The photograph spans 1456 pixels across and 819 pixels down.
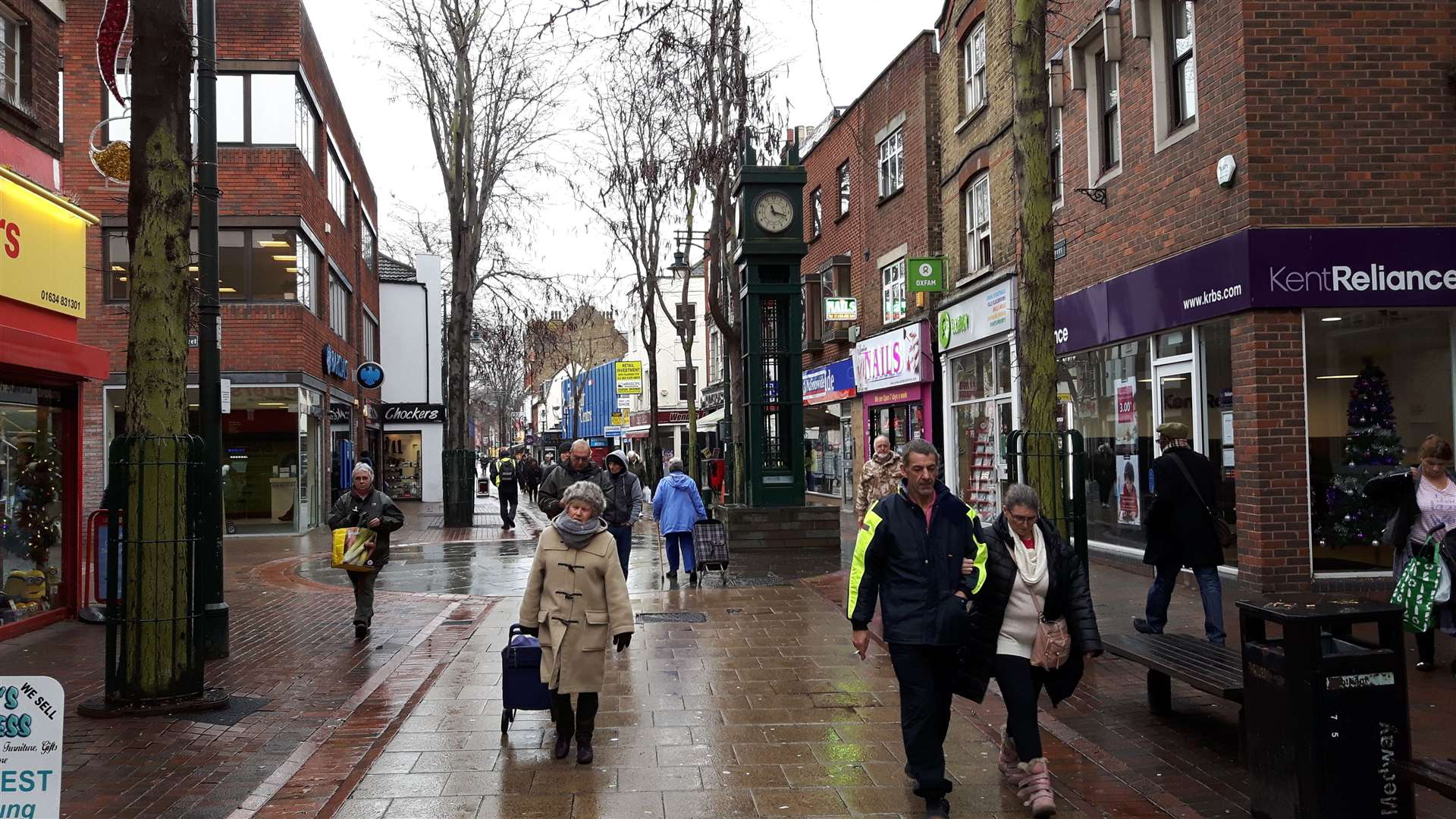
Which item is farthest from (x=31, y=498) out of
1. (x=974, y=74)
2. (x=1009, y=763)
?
Result: (x=974, y=74)

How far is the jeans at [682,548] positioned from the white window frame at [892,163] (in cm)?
1234

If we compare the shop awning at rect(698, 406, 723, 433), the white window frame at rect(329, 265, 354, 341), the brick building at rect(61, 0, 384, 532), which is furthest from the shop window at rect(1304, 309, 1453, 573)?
the shop awning at rect(698, 406, 723, 433)

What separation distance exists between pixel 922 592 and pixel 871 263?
21.5 metres

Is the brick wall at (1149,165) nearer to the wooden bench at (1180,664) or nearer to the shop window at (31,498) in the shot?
the wooden bench at (1180,664)

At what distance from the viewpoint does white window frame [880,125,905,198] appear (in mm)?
24094

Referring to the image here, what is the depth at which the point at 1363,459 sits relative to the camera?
11453 millimetres

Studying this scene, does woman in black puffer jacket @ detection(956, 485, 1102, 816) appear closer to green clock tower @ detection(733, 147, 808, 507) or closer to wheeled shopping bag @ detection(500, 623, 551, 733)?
wheeled shopping bag @ detection(500, 623, 551, 733)

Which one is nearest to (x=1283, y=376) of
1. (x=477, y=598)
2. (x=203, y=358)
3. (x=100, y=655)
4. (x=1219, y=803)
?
(x=1219, y=803)

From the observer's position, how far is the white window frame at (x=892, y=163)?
24094 mm

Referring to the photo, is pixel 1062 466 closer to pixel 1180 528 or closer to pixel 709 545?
pixel 1180 528

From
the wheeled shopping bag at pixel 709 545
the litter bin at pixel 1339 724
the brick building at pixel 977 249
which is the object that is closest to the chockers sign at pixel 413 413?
the brick building at pixel 977 249

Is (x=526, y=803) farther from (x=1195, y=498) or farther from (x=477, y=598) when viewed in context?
(x=477, y=598)

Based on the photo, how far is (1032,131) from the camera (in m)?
8.20

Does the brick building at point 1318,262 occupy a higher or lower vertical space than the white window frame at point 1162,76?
lower
